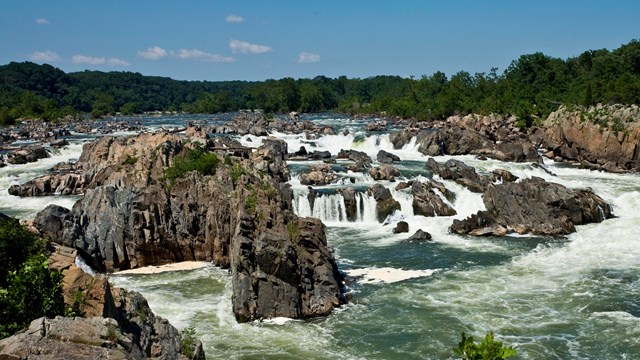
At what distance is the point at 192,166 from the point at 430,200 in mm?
15449

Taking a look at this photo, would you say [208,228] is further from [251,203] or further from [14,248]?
[14,248]

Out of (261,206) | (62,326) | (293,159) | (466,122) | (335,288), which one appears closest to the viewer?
(62,326)

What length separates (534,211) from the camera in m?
34.3

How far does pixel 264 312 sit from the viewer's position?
20766 millimetres

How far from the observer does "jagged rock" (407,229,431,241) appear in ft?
105

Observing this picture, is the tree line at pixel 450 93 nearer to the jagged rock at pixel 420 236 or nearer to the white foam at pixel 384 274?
the jagged rock at pixel 420 236

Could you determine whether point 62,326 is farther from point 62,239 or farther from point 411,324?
point 62,239

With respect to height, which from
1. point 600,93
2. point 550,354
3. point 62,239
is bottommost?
point 550,354

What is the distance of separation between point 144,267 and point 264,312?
8909 mm

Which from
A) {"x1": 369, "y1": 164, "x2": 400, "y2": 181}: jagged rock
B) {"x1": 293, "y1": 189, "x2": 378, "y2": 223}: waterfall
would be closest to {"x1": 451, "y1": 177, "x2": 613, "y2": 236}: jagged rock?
{"x1": 293, "y1": 189, "x2": 378, "y2": 223}: waterfall

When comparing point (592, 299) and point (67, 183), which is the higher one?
point (67, 183)

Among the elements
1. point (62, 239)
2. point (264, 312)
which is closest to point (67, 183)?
point (62, 239)

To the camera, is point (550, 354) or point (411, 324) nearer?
point (550, 354)

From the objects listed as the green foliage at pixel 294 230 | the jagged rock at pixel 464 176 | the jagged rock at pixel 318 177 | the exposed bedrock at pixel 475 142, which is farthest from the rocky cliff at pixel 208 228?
the exposed bedrock at pixel 475 142
